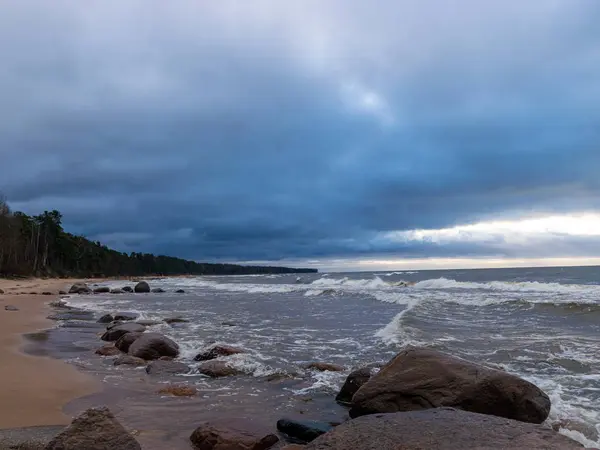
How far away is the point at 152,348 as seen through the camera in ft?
35.1

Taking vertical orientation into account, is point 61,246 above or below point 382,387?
above

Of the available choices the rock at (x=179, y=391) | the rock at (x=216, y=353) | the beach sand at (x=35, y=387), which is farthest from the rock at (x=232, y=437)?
the rock at (x=216, y=353)

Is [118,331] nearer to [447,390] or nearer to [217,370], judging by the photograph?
[217,370]

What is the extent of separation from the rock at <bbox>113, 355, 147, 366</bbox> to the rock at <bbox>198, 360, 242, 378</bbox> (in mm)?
1508

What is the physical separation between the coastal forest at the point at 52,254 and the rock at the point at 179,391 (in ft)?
173

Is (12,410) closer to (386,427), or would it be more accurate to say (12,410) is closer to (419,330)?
(386,427)

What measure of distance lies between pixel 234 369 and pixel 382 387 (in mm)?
3696

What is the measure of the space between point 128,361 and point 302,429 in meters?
5.69

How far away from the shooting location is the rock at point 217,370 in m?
8.96

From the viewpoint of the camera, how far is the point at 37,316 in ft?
62.7

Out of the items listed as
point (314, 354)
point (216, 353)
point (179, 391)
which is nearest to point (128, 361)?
point (216, 353)

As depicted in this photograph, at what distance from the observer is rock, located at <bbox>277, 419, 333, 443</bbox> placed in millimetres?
5543

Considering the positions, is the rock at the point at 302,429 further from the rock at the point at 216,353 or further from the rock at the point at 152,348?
the rock at the point at 152,348

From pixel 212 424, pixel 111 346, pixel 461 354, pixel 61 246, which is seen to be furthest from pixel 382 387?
pixel 61 246
